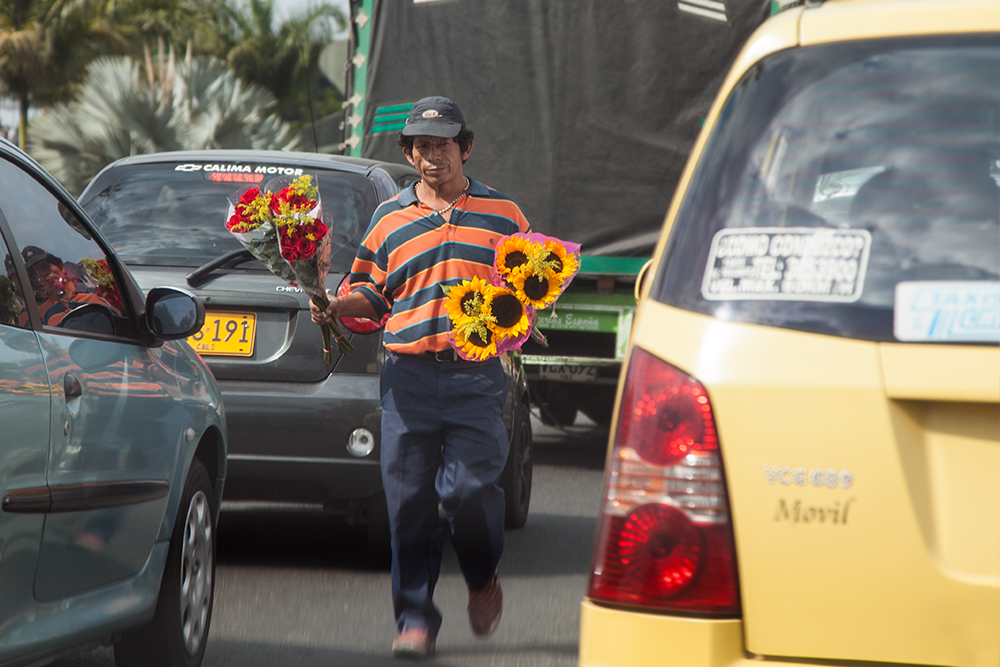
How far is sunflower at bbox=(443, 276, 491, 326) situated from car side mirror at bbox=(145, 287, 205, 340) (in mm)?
815

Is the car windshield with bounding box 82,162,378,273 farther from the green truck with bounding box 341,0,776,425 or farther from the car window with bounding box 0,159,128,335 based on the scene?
the green truck with bounding box 341,0,776,425

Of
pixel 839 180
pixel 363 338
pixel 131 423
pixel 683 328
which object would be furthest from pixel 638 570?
pixel 363 338

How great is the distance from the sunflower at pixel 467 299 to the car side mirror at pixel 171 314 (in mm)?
815

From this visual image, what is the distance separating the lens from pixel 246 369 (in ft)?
19.4

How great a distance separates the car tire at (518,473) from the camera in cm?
723

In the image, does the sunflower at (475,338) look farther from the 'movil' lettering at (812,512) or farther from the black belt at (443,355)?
the 'movil' lettering at (812,512)

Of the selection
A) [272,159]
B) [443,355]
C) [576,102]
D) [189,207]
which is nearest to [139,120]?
[576,102]

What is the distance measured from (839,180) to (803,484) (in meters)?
0.54

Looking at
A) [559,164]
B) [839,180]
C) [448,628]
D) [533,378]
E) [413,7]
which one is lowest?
[448,628]

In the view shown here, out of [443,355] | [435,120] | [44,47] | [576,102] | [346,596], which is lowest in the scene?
[346,596]

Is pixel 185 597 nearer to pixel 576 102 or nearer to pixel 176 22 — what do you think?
pixel 576 102

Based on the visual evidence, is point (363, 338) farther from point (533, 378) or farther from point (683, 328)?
point (533, 378)

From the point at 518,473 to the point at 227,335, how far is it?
205cm

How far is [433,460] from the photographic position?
4828 mm
